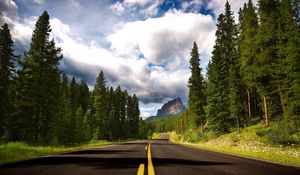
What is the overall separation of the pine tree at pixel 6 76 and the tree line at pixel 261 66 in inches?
1146

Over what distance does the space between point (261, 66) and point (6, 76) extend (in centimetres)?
3383

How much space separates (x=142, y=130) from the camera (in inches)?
4505

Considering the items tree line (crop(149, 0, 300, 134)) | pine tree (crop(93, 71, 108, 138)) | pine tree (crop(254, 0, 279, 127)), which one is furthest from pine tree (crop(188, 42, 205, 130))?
pine tree (crop(93, 71, 108, 138))

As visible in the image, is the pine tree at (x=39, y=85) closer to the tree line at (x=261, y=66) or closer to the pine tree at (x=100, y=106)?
the tree line at (x=261, y=66)

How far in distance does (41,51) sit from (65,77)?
48746mm

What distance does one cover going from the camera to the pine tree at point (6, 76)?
2731 cm

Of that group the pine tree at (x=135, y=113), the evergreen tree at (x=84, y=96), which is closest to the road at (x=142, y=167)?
the evergreen tree at (x=84, y=96)

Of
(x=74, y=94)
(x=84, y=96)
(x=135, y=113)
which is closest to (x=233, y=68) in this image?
(x=74, y=94)

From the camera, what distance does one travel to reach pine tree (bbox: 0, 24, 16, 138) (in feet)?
89.6

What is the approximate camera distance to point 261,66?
27734 millimetres

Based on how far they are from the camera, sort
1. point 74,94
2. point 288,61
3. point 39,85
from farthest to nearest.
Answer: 1. point 74,94
2. point 39,85
3. point 288,61

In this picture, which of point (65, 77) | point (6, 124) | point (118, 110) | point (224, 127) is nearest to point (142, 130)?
point (118, 110)

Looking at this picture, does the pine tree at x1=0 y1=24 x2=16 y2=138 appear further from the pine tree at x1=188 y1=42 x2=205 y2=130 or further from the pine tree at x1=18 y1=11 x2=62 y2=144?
the pine tree at x1=188 y1=42 x2=205 y2=130

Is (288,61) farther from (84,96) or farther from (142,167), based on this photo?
(84,96)
